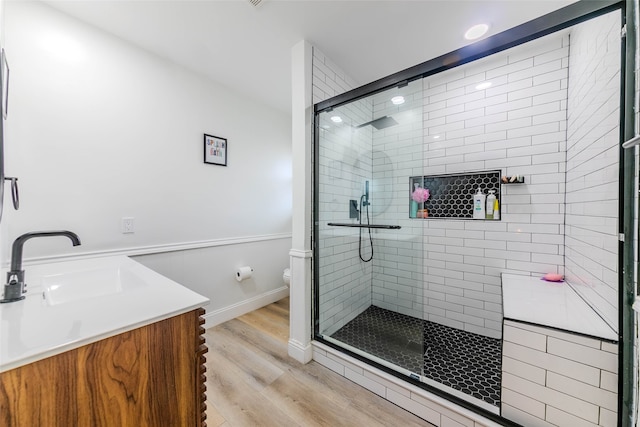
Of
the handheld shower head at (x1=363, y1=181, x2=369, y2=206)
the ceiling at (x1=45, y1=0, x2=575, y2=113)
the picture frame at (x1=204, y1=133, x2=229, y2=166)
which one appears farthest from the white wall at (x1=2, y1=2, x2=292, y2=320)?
the handheld shower head at (x1=363, y1=181, x2=369, y2=206)

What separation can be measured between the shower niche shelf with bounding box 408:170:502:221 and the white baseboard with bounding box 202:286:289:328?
1933 millimetres

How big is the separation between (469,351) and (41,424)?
2361 millimetres

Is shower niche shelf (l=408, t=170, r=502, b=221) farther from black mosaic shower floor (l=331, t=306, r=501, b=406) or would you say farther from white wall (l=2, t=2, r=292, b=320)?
white wall (l=2, t=2, r=292, b=320)

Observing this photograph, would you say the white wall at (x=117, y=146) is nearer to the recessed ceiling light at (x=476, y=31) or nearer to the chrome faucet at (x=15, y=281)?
the chrome faucet at (x=15, y=281)

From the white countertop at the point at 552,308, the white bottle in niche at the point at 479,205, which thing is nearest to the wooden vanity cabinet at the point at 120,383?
the white countertop at the point at 552,308

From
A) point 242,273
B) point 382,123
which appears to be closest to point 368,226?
point 382,123

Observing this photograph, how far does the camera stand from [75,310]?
0.81 meters

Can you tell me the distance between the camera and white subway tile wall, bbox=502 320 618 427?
0.97m

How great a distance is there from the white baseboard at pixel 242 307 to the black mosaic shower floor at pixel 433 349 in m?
1.16

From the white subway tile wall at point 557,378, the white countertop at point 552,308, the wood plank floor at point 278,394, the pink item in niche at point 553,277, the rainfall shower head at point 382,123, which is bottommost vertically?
the wood plank floor at point 278,394

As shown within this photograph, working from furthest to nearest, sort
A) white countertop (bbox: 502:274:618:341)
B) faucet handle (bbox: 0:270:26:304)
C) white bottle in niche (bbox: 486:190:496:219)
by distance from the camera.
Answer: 1. white bottle in niche (bbox: 486:190:496:219)
2. white countertop (bbox: 502:274:618:341)
3. faucet handle (bbox: 0:270:26:304)

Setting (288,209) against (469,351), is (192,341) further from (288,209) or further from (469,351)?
(288,209)

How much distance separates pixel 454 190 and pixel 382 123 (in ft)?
3.13

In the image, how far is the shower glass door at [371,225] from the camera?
1.98 m
